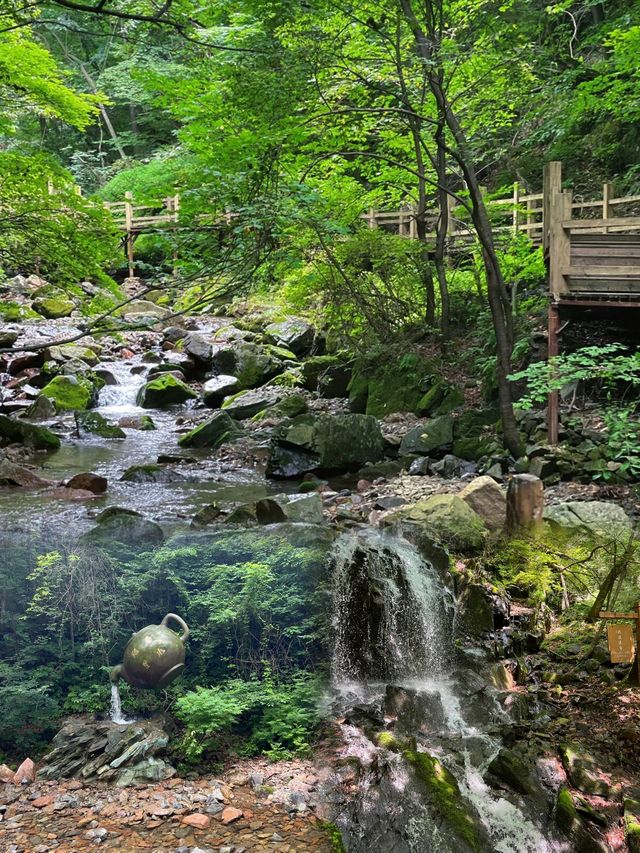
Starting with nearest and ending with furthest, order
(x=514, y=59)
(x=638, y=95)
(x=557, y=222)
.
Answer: (x=557, y=222), (x=514, y=59), (x=638, y=95)

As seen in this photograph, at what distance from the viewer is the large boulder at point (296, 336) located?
17.8 metres

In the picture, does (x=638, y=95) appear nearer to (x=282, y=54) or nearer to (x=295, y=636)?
(x=282, y=54)

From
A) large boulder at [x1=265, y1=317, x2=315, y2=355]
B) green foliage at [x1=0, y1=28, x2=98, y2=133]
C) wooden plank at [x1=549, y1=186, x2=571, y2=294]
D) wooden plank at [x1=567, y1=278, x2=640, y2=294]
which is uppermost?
green foliage at [x1=0, y1=28, x2=98, y2=133]

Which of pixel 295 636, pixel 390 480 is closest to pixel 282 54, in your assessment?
pixel 390 480

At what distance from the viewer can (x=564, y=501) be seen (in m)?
7.57

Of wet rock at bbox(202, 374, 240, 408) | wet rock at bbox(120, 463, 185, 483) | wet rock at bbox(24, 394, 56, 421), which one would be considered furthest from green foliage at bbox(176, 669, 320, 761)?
wet rock at bbox(202, 374, 240, 408)

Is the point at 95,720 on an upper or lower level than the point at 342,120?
lower

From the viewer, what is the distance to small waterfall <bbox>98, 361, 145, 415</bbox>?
49.2 ft

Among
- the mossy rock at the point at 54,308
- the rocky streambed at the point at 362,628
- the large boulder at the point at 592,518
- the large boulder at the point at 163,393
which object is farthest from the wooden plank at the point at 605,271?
the mossy rock at the point at 54,308

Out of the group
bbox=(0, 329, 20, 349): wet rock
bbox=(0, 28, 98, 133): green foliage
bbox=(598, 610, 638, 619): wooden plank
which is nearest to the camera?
bbox=(598, 610, 638, 619): wooden plank

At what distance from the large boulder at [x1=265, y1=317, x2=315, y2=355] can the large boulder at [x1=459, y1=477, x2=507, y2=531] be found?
1098cm

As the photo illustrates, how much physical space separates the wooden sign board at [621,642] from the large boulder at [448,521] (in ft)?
6.50

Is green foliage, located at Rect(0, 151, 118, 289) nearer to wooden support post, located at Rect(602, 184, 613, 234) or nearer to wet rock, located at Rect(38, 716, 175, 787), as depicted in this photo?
wet rock, located at Rect(38, 716, 175, 787)

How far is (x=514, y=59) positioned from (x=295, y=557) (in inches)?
306
